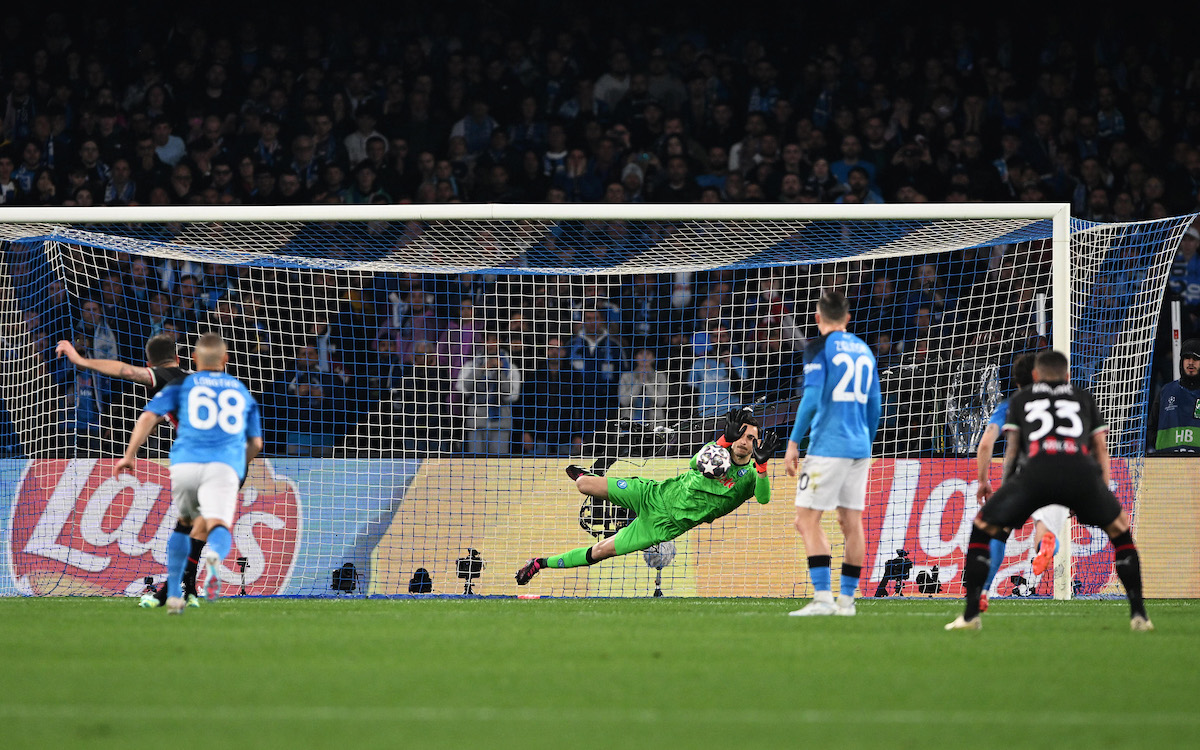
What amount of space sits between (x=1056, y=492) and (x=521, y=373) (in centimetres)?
708

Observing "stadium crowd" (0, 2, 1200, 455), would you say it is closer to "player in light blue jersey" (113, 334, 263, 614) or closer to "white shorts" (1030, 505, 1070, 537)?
"white shorts" (1030, 505, 1070, 537)

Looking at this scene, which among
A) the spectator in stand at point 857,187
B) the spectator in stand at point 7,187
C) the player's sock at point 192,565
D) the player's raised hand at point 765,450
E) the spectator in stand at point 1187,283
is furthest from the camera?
the spectator in stand at point 7,187

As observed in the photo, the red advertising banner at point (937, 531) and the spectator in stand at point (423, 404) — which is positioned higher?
the spectator in stand at point (423, 404)

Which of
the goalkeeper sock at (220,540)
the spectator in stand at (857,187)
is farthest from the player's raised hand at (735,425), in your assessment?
the spectator in stand at (857,187)

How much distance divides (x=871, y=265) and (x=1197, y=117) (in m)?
5.97

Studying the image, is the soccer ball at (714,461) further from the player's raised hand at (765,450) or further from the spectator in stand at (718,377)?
the spectator in stand at (718,377)

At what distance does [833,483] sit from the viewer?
8.91 meters

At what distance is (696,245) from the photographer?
47.1ft

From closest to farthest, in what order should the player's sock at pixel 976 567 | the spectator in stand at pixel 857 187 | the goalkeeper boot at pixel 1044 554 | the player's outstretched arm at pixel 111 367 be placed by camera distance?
the player's sock at pixel 976 567, the goalkeeper boot at pixel 1044 554, the player's outstretched arm at pixel 111 367, the spectator in stand at pixel 857 187

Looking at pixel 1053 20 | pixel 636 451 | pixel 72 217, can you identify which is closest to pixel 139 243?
pixel 72 217

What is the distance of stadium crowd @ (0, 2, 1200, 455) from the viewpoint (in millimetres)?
13891

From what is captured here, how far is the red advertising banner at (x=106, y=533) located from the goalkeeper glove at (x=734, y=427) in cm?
397

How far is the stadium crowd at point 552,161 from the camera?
13891mm

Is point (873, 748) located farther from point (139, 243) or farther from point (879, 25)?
point (879, 25)
